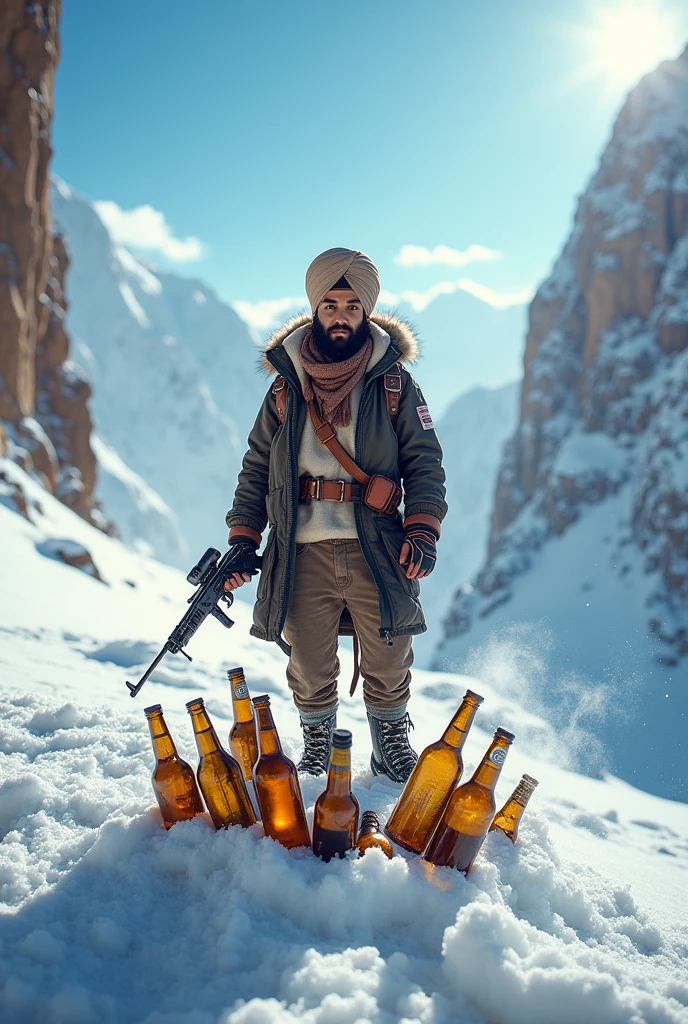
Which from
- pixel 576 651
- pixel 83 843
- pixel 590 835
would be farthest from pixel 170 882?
pixel 576 651

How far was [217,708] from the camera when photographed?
5.19 metres

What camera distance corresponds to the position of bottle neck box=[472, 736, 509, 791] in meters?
2.19

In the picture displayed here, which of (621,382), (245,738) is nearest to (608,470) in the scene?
(621,382)

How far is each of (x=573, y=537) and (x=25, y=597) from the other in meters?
51.2

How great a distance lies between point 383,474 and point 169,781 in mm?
1655

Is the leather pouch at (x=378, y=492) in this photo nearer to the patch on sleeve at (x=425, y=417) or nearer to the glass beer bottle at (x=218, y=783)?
the patch on sleeve at (x=425, y=417)

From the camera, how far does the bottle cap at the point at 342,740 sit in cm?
212

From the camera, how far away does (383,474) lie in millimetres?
3127

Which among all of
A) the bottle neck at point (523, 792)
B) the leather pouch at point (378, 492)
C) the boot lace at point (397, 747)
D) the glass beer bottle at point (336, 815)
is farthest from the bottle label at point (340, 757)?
the leather pouch at point (378, 492)

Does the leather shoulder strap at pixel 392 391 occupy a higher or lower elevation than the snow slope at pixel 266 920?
higher

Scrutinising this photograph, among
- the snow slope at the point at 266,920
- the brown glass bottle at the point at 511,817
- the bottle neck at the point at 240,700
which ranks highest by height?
the brown glass bottle at the point at 511,817

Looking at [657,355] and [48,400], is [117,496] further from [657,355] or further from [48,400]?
[657,355]

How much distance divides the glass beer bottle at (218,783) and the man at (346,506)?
2.63 feet

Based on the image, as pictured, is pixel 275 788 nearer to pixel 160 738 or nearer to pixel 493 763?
pixel 160 738
